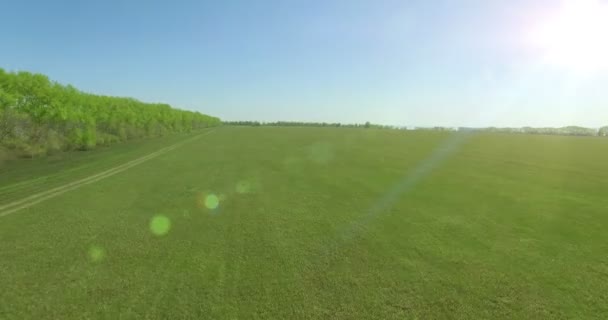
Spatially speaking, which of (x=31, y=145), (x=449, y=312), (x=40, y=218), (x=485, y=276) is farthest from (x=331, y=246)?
(x=31, y=145)

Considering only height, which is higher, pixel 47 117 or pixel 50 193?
pixel 47 117

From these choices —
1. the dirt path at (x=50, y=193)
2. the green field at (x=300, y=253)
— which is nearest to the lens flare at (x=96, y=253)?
the green field at (x=300, y=253)

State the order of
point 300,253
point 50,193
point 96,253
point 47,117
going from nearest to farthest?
point 96,253, point 300,253, point 50,193, point 47,117

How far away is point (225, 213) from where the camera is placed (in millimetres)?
8164

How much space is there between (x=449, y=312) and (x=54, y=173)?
18226mm

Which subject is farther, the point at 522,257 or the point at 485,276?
the point at 522,257

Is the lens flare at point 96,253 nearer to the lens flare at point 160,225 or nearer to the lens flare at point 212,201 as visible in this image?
the lens flare at point 160,225

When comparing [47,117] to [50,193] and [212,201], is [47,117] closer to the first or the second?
[50,193]

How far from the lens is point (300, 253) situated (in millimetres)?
5676

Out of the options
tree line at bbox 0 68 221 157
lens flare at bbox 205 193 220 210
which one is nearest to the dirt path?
lens flare at bbox 205 193 220 210

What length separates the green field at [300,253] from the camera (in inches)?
158

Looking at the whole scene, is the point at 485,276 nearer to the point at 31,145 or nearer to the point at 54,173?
the point at 54,173

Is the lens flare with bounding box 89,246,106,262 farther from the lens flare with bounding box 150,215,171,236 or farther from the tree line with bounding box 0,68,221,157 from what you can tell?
the tree line with bounding box 0,68,221,157

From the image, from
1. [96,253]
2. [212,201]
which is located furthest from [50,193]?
[96,253]
